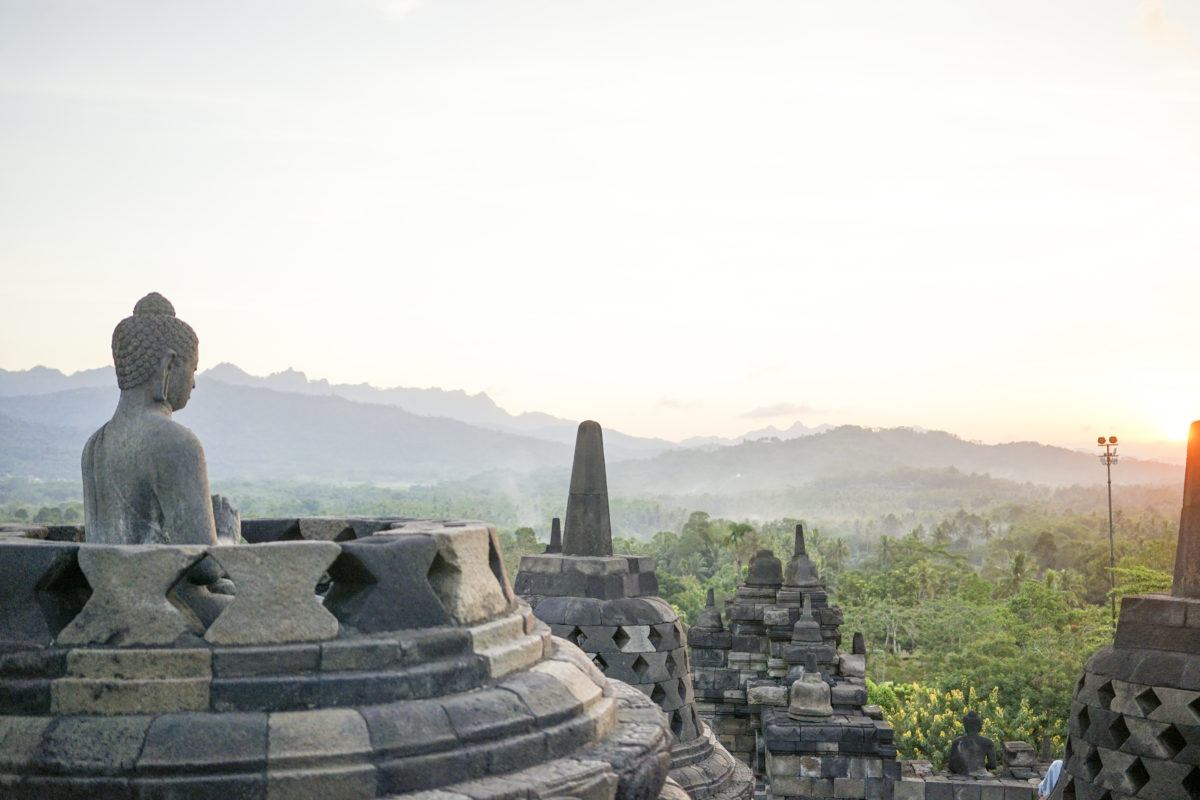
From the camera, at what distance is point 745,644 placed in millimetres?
19000

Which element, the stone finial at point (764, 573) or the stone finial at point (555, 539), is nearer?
the stone finial at point (555, 539)

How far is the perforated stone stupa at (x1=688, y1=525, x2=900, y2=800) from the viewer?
1255cm

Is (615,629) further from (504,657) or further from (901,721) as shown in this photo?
(901,721)

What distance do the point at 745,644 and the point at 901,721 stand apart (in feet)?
39.5

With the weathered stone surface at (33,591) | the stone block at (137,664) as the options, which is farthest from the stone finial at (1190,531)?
the weathered stone surface at (33,591)

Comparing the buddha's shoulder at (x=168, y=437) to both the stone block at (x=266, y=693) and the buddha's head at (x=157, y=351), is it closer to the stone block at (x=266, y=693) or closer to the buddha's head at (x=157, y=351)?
the buddha's head at (x=157, y=351)

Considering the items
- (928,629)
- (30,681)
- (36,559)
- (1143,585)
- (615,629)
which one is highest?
(36,559)

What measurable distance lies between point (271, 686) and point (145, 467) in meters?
1.36

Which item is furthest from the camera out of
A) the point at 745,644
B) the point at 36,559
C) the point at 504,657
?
the point at 745,644

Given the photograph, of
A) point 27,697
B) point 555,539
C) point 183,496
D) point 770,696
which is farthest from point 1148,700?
point 27,697

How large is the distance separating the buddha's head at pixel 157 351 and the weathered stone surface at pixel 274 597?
4.16 ft

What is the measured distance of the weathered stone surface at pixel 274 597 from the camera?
3668mm

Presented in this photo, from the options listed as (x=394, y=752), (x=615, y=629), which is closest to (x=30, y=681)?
(x=394, y=752)

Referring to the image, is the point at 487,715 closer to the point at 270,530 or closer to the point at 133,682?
the point at 133,682
